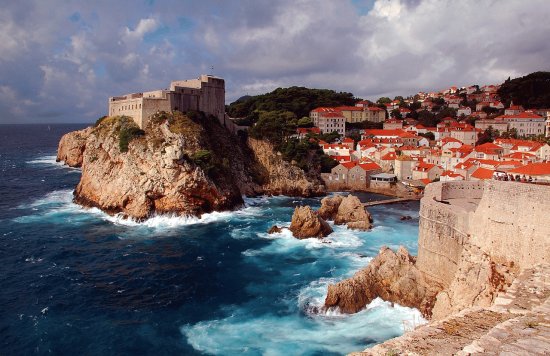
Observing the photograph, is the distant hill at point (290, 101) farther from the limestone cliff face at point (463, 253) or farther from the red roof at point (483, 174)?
the limestone cliff face at point (463, 253)

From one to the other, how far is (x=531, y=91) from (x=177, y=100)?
280ft

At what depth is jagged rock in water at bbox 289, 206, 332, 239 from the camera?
1378 inches

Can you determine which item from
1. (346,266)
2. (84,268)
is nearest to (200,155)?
(84,268)

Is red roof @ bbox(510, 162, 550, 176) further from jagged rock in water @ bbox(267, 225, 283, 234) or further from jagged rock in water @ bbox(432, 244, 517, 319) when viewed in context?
jagged rock in water @ bbox(267, 225, 283, 234)

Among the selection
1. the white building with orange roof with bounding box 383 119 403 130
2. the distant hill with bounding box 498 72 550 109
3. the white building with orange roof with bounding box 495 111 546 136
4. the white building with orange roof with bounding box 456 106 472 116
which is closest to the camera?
the white building with orange roof with bounding box 495 111 546 136

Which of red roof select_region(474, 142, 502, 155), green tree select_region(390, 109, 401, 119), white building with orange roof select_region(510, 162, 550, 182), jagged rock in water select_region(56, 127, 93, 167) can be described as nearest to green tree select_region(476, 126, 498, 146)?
red roof select_region(474, 142, 502, 155)

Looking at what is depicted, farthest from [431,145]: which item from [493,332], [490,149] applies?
[493,332]

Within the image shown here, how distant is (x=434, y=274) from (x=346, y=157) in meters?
47.9

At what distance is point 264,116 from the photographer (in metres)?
63.5

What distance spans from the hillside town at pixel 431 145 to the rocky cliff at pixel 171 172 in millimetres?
12684

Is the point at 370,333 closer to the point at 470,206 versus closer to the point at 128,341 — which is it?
the point at 470,206

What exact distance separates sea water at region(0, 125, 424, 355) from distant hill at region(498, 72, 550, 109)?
71315 mm

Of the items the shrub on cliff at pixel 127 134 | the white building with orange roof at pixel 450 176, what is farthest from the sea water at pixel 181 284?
the white building with orange roof at pixel 450 176

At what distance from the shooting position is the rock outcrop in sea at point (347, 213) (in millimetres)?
38009
